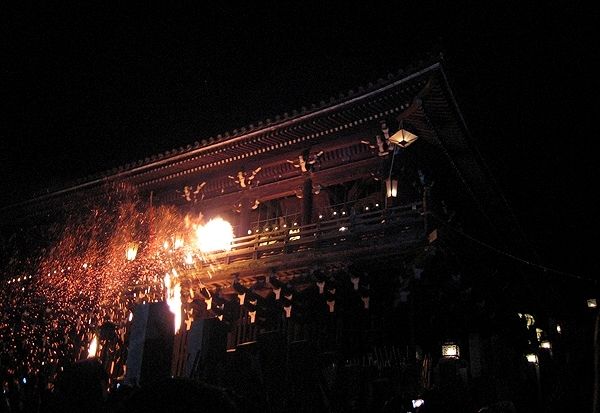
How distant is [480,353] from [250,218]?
24.5 ft

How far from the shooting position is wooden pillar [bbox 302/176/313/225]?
1269 centimetres

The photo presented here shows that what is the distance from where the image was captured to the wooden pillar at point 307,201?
12688 millimetres

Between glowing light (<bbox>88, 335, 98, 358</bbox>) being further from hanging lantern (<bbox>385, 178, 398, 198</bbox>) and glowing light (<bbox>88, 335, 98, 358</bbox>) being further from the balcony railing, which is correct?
hanging lantern (<bbox>385, 178, 398, 198</bbox>)

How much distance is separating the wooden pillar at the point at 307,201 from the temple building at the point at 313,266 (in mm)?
33

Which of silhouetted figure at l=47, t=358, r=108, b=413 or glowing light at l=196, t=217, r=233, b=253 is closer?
silhouetted figure at l=47, t=358, r=108, b=413

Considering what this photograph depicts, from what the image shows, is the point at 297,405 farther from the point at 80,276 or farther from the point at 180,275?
the point at 80,276

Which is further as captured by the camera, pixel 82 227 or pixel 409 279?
pixel 82 227

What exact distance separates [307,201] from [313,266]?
2256mm

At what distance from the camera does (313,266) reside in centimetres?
1136

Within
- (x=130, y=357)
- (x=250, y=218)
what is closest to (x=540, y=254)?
(x=250, y=218)

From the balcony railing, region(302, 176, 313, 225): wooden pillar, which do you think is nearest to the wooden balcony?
the balcony railing

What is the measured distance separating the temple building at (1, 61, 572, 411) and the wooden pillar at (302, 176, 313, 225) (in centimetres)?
3

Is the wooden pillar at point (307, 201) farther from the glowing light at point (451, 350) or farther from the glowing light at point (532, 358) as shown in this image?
the glowing light at point (532, 358)

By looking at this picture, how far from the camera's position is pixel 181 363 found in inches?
518
